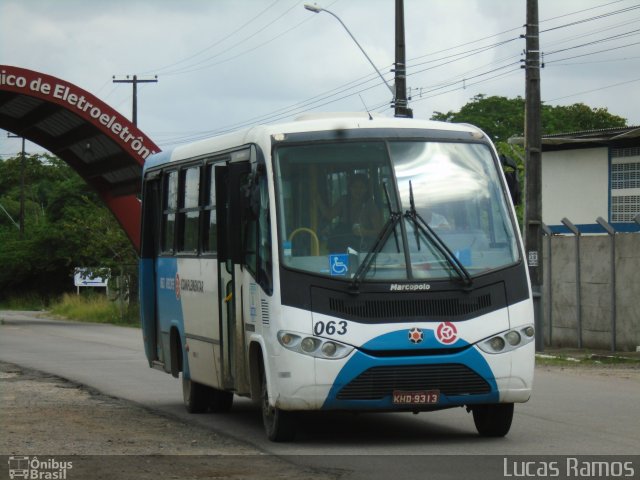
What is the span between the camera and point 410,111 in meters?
32.1

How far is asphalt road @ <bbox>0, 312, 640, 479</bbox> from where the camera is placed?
11.2 m

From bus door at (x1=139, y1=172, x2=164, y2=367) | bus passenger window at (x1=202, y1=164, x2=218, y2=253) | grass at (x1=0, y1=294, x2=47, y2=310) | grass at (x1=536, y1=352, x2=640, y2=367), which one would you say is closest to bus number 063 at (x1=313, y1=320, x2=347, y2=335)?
bus passenger window at (x1=202, y1=164, x2=218, y2=253)

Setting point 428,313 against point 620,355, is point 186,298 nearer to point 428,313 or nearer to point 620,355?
point 428,313

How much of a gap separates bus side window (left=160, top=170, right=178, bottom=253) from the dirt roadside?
6.18 ft

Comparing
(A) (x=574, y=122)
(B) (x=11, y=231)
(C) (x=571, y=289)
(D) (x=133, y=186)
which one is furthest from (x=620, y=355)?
(B) (x=11, y=231)

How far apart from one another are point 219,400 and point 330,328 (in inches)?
173

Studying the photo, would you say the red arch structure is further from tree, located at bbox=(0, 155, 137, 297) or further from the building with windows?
the building with windows

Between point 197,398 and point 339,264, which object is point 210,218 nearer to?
point 197,398

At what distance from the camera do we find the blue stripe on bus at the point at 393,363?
1154cm

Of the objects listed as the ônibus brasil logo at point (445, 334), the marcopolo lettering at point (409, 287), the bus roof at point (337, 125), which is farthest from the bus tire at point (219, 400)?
the ônibus brasil logo at point (445, 334)

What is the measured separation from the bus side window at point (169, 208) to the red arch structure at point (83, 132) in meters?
24.7

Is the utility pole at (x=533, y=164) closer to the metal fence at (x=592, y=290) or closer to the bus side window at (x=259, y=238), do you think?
the metal fence at (x=592, y=290)

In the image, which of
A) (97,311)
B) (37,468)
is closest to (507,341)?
(37,468)

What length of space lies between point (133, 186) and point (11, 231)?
51.2 m
